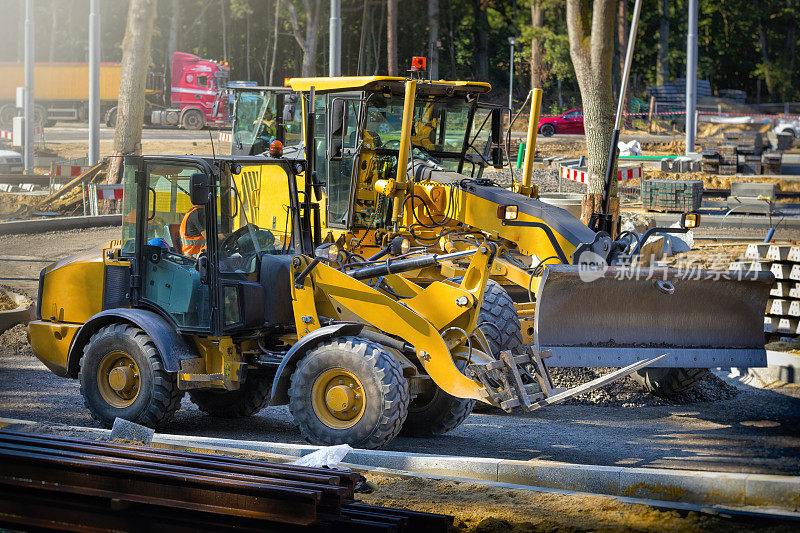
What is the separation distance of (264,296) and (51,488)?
2.71 m

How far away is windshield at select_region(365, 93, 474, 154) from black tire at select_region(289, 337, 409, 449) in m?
4.70

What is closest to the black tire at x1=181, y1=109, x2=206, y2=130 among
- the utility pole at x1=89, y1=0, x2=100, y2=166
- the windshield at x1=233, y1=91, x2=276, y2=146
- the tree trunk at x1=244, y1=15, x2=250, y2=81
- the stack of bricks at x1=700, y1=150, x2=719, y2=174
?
the tree trunk at x1=244, y1=15, x2=250, y2=81

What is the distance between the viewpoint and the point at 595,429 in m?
9.71

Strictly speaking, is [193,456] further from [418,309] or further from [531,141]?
[531,141]

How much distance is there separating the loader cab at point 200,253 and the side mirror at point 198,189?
214mm

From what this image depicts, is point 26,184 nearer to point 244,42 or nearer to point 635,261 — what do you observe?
point 635,261

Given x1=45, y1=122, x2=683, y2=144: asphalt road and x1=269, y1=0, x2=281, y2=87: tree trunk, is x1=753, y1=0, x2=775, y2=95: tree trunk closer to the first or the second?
x1=45, y1=122, x2=683, y2=144: asphalt road

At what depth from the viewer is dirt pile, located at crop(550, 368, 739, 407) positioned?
10.9 m

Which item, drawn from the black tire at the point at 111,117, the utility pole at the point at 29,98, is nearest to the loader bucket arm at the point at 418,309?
the utility pole at the point at 29,98

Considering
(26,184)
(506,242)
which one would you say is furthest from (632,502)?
(26,184)

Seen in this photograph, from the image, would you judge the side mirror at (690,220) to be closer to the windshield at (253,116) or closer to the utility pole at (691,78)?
the windshield at (253,116)

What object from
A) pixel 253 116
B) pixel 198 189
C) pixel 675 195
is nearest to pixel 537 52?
pixel 675 195

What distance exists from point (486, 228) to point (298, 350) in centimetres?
445

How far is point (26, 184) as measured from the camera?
Result: 27.7m
